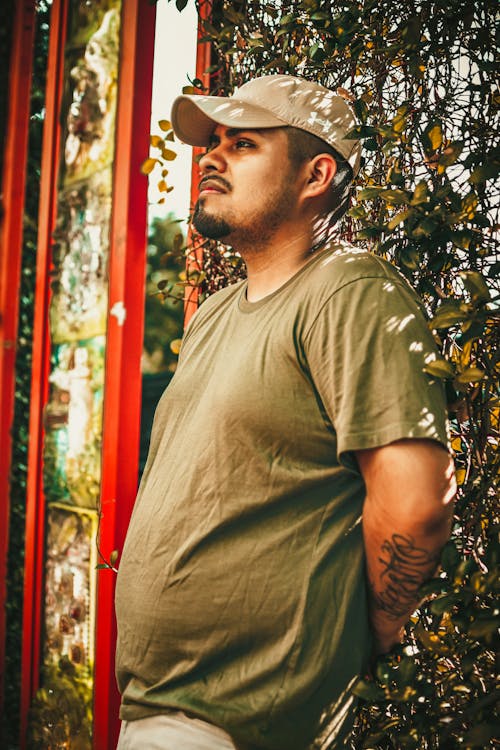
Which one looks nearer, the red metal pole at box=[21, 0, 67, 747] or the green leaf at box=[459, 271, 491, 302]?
the green leaf at box=[459, 271, 491, 302]

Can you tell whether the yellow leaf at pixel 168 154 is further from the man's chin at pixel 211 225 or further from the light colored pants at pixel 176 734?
the light colored pants at pixel 176 734

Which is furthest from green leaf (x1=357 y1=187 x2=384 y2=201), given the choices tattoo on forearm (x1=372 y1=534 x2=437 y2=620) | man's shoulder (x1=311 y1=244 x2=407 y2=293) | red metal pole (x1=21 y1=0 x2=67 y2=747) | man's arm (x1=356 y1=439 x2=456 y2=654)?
red metal pole (x1=21 y1=0 x2=67 y2=747)

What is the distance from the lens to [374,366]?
1357 millimetres

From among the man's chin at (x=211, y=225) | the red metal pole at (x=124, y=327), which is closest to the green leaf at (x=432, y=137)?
the man's chin at (x=211, y=225)

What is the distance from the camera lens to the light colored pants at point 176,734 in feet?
4.68

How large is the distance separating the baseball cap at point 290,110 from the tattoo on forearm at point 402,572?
879 mm

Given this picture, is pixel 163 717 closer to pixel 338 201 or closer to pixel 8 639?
pixel 338 201

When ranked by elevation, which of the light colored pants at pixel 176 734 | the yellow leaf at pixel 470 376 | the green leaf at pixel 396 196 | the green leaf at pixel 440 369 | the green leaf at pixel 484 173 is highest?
the green leaf at pixel 484 173

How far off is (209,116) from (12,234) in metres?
2.49

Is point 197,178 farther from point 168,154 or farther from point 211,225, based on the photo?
point 211,225

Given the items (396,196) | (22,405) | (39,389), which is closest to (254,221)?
(396,196)

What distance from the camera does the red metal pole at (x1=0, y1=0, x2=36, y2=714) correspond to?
386 cm

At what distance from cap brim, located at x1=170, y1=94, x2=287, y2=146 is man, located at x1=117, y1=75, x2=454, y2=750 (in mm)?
350

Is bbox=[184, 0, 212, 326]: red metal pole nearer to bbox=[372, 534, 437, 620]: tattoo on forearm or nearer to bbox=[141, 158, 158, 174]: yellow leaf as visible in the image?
bbox=[141, 158, 158, 174]: yellow leaf
